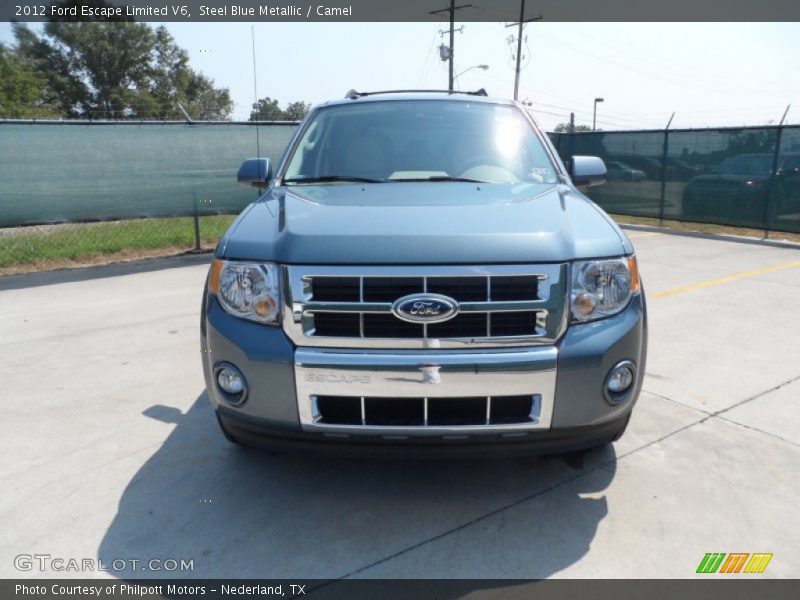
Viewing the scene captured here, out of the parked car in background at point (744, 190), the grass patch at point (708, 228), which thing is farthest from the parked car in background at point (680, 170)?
the grass patch at point (708, 228)

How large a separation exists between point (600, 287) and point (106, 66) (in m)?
57.4

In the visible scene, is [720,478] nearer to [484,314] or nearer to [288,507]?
[484,314]

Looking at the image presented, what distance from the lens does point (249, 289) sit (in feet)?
8.45

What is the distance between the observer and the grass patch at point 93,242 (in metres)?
8.54

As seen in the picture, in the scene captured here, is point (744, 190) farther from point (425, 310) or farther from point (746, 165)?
point (425, 310)

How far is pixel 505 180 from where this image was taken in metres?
3.54

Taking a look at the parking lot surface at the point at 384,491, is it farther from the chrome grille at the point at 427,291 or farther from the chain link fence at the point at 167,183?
the chain link fence at the point at 167,183

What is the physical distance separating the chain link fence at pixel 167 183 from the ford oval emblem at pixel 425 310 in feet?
20.7

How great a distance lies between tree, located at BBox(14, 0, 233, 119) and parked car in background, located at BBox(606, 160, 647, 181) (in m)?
41.6

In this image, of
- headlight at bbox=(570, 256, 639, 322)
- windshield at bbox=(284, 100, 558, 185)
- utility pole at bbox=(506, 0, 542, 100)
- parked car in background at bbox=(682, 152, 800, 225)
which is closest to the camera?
headlight at bbox=(570, 256, 639, 322)

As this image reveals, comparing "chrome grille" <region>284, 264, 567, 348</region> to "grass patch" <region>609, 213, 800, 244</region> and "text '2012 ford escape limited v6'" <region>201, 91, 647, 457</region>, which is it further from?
"grass patch" <region>609, 213, 800, 244</region>

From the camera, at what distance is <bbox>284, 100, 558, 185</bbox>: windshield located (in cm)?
363

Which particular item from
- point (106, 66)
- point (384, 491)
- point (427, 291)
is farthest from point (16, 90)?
point (427, 291)

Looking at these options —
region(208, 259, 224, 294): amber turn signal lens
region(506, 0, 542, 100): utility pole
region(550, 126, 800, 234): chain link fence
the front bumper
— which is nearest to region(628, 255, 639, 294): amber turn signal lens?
the front bumper
